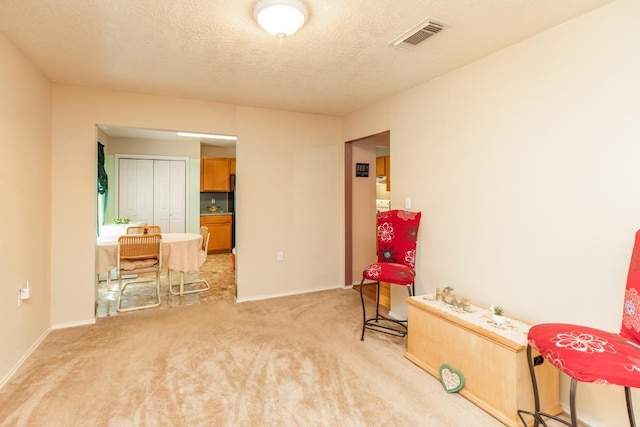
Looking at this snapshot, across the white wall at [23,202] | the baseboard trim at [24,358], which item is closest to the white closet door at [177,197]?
the white wall at [23,202]

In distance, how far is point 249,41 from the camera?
7.33 ft

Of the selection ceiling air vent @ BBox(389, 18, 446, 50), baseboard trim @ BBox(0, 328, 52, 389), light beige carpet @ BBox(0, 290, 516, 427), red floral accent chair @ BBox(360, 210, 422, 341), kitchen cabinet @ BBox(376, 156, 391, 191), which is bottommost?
light beige carpet @ BBox(0, 290, 516, 427)

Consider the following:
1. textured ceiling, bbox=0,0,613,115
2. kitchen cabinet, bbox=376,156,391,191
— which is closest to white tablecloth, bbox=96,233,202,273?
textured ceiling, bbox=0,0,613,115

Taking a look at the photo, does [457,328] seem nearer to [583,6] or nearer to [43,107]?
[583,6]

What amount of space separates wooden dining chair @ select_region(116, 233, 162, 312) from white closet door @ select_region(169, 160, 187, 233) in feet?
9.59

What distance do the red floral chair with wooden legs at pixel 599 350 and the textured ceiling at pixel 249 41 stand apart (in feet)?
5.01

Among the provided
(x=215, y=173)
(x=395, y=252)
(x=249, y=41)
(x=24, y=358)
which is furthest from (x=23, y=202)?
(x=215, y=173)

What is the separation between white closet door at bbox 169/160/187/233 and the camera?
6551 mm

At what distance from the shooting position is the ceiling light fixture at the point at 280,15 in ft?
5.69

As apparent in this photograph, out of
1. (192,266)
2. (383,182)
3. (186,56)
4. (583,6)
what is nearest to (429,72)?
(583,6)

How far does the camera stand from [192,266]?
3.99 m

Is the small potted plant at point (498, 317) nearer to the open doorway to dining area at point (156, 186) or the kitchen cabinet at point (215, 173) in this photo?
the open doorway to dining area at point (156, 186)

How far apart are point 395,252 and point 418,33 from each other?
1824 mm

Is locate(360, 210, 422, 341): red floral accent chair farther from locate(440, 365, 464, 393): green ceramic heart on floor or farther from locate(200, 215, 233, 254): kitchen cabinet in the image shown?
locate(200, 215, 233, 254): kitchen cabinet
